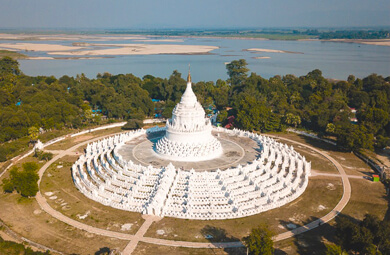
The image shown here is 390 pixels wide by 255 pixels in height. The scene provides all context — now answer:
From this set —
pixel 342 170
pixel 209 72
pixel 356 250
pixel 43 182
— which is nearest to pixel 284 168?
pixel 342 170

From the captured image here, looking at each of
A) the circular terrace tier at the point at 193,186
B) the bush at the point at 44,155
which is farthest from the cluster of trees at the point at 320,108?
the bush at the point at 44,155

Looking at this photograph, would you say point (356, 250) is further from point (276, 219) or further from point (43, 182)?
point (43, 182)

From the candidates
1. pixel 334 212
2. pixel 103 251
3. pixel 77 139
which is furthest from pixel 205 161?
pixel 77 139

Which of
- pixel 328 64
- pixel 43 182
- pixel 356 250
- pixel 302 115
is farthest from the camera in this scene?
pixel 328 64

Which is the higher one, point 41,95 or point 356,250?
point 41,95

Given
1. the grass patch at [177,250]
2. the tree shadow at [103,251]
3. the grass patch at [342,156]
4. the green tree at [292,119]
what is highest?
the green tree at [292,119]

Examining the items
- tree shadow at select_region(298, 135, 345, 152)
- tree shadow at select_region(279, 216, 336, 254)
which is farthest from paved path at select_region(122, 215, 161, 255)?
tree shadow at select_region(298, 135, 345, 152)

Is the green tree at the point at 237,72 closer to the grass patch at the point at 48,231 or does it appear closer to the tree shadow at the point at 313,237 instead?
the tree shadow at the point at 313,237
